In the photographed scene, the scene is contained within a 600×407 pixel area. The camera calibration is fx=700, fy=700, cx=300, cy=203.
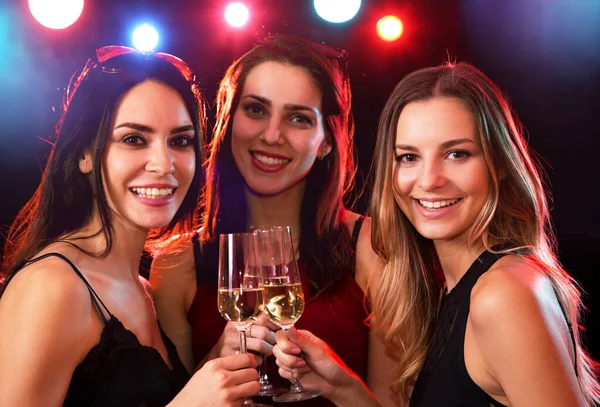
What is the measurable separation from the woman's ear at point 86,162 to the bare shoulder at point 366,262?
53.0 inches

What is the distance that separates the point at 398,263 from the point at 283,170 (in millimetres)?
838

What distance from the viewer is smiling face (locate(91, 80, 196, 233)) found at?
2504mm

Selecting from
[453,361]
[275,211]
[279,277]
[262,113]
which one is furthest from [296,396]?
[262,113]

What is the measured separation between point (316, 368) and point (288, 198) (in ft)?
3.53

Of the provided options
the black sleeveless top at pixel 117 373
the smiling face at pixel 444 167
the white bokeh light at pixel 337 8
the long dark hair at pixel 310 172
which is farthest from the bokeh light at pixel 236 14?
the black sleeveless top at pixel 117 373

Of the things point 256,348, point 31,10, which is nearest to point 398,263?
A: point 256,348

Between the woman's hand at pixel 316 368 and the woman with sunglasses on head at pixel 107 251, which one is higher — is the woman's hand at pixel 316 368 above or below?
below

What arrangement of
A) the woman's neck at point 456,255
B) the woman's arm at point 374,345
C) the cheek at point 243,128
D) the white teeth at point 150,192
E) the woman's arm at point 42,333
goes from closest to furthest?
the woman's arm at point 42,333 < the woman's neck at point 456,255 < the white teeth at point 150,192 < the woman's arm at point 374,345 < the cheek at point 243,128

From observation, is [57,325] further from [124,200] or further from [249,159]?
[249,159]

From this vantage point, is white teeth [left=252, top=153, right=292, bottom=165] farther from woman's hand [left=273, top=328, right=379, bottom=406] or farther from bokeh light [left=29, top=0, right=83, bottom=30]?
bokeh light [left=29, top=0, right=83, bottom=30]

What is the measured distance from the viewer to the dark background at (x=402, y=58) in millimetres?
4176

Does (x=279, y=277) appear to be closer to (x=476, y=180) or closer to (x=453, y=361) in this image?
(x=453, y=361)

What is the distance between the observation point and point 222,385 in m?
2.08

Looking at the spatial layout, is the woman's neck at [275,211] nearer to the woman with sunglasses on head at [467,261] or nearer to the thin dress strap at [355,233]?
the thin dress strap at [355,233]
